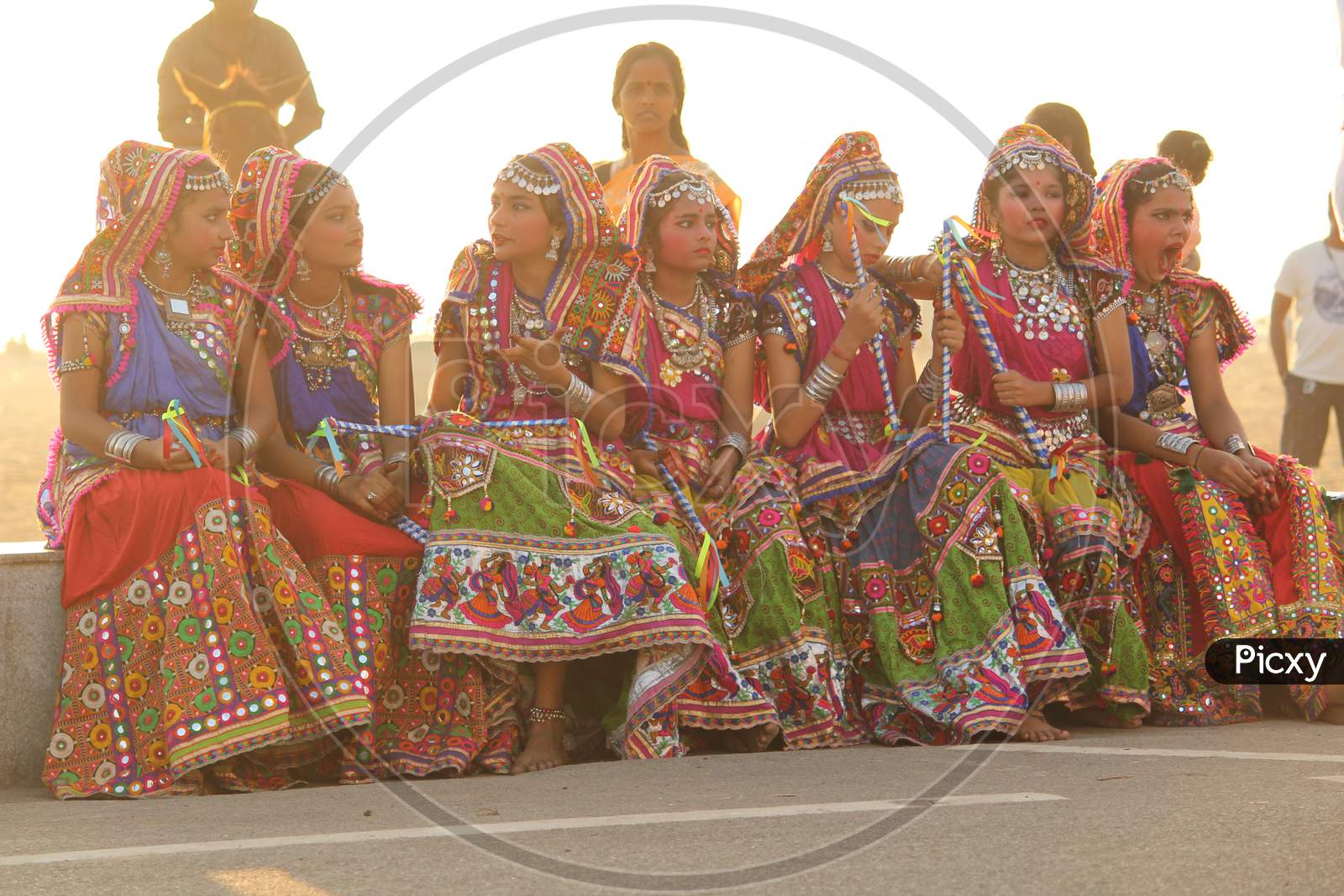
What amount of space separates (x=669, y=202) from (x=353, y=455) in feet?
4.47

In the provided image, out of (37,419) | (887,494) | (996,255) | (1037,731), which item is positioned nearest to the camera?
(1037,731)

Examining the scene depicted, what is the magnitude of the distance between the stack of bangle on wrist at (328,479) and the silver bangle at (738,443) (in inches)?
49.9

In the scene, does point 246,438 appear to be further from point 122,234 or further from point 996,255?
point 996,255

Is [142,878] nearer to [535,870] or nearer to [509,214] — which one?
[535,870]

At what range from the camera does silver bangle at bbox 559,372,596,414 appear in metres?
5.07

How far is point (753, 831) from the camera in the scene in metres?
3.47

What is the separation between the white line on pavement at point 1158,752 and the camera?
14.4 feet

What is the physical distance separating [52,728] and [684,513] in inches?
76.4

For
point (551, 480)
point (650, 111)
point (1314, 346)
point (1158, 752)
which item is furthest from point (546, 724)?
point (1314, 346)

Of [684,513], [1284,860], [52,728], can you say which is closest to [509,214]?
[684,513]

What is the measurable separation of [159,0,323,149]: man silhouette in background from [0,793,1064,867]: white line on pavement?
12.9 feet

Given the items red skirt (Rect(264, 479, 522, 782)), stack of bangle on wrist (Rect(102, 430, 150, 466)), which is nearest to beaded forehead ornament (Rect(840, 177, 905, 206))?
red skirt (Rect(264, 479, 522, 782))

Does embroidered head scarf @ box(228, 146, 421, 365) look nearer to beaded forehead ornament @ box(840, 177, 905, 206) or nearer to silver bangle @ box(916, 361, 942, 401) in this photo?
beaded forehead ornament @ box(840, 177, 905, 206)
